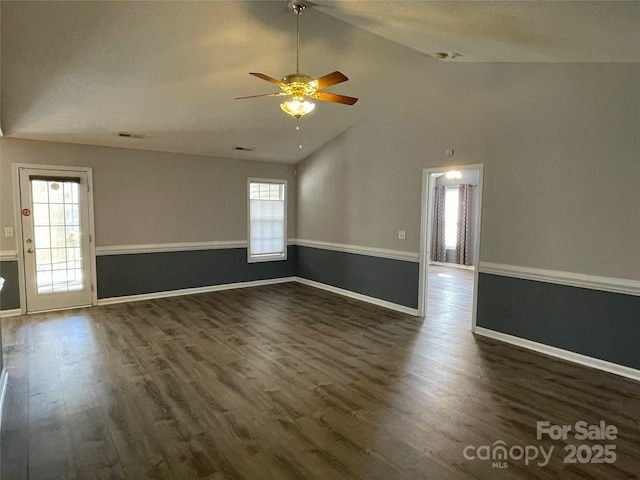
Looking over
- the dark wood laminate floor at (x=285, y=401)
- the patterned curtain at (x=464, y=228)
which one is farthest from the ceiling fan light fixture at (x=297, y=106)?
the patterned curtain at (x=464, y=228)

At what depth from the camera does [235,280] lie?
722 cm

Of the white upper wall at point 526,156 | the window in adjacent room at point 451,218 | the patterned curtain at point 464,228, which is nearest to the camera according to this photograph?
the white upper wall at point 526,156

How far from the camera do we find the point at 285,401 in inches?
118

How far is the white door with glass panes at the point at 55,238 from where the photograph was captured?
5.27 meters

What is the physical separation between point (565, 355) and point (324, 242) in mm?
4212

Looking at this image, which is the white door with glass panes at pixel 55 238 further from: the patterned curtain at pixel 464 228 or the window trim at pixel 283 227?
the patterned curtain at pixel 464 228

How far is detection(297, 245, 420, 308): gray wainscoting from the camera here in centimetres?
552

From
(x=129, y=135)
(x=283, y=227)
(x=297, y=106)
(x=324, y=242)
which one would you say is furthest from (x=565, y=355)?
(x=129, y=135)

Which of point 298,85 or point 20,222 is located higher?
point 298,85

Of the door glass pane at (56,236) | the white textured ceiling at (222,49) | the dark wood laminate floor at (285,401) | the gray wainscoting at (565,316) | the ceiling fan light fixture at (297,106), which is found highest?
the white textured ceiling at (222,49)

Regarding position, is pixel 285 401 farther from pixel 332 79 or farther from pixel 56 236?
pixel 56 236

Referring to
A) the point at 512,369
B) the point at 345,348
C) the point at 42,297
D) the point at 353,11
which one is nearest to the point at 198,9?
the point at 353,11

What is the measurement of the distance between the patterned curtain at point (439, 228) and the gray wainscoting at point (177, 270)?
486 centimetres

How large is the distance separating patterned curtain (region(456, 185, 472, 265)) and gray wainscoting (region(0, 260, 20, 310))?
9.46 m
